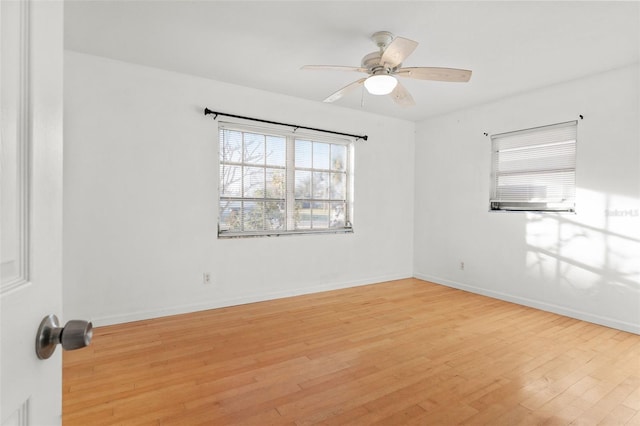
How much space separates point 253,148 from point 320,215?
4.37 ft

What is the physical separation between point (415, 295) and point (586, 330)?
5.93 ft

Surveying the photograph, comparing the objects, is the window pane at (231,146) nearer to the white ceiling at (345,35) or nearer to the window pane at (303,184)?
the white ceiling at (345,35)

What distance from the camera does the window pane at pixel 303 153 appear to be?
453 centimetres

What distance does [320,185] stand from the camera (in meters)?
4.75

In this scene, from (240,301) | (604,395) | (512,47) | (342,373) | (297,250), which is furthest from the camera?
(297,250)

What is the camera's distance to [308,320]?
3492mm

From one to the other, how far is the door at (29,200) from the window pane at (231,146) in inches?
135

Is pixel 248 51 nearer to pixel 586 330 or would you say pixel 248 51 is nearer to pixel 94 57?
pixel 94 57

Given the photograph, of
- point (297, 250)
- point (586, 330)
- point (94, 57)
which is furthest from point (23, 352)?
point (586, 330)

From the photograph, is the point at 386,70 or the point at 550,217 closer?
the point at 386,70

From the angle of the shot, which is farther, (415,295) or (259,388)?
(415,295)

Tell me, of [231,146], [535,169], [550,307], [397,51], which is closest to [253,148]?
[231,146]

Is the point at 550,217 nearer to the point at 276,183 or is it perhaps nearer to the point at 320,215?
the point at 320,215

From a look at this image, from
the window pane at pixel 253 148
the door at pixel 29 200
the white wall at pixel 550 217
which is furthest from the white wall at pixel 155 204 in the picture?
the door at pixel 29 200
